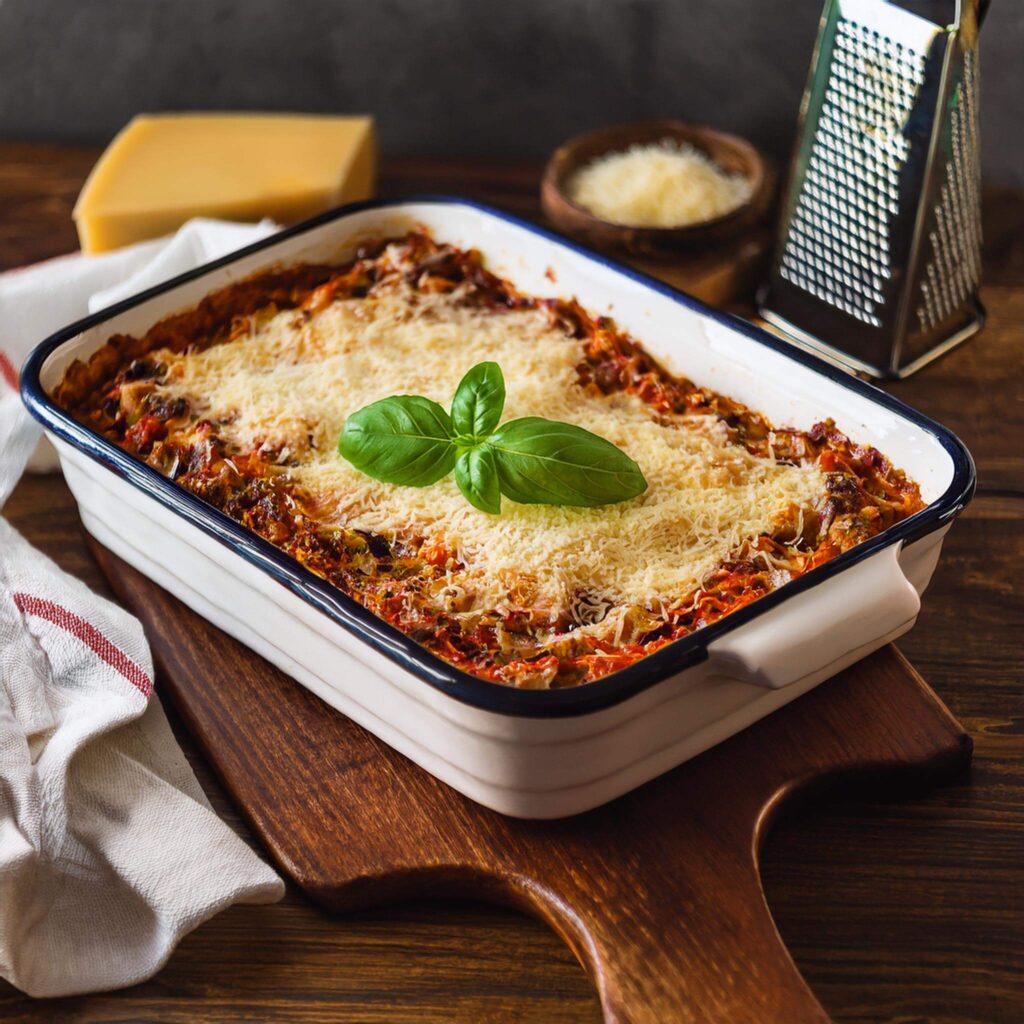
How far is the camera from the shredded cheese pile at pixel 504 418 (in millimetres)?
1746

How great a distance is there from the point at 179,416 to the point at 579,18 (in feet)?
5.43

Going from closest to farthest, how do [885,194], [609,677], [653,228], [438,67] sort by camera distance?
[609,677]
[885,194]
[653,228]
[438,67]

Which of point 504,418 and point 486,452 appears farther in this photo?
point 504,418

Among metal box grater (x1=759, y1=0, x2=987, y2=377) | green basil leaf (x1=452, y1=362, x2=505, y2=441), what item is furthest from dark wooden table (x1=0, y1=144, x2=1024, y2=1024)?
metal box grater (x1=759, y1=0, x2=987, y2=377)

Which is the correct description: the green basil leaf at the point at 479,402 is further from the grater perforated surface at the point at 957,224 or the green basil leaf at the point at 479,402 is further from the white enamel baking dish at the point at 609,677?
the grater perforated surface at the point at 957,224

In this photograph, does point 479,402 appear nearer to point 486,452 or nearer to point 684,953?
point 486,452

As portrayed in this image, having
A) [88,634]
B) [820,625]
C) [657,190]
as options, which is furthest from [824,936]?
[657,190]

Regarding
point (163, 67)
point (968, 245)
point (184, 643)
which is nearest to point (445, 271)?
point (184, 643)

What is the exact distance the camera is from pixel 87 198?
2.75m

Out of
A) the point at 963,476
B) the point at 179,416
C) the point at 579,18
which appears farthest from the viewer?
the point at 579,18

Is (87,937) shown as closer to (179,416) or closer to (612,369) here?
(179,416)

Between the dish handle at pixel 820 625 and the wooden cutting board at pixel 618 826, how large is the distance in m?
0.18

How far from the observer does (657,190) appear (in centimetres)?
268

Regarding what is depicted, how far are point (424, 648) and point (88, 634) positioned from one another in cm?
56
